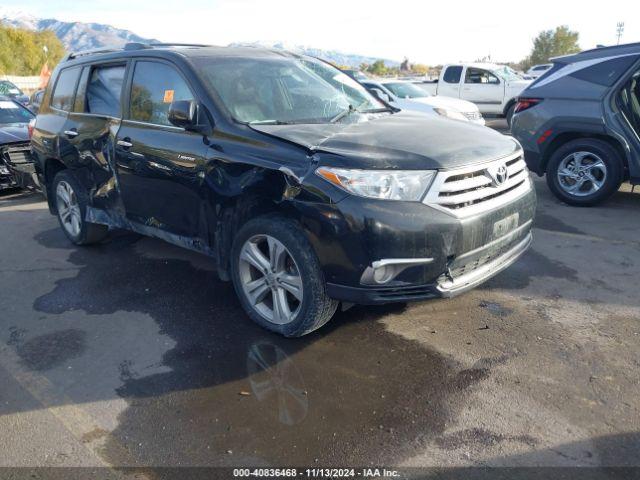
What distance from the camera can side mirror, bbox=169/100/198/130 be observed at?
363cm

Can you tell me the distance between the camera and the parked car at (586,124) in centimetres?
609

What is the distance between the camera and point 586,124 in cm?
625

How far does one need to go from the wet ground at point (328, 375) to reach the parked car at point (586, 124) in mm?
1860

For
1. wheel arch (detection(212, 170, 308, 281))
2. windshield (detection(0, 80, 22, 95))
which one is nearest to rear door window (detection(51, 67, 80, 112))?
wheel arch (detection(212, 170, 308, 281))

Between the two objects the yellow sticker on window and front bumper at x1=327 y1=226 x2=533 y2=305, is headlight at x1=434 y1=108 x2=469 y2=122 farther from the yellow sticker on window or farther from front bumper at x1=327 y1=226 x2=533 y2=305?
front bumper at x1=327 y1=226 x2=533 y2=305

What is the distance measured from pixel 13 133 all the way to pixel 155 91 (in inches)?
208

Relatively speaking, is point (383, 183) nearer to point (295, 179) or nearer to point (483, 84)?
point (295, 179)

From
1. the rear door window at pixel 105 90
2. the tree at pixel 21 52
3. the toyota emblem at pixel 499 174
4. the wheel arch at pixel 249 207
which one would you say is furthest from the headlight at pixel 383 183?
the tree at pixel 21 52

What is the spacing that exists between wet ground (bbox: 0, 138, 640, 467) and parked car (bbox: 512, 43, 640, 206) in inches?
73.2

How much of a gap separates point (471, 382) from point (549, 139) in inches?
180

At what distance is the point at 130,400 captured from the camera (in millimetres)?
3020

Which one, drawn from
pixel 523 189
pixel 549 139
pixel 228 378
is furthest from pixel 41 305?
pixel 549 139

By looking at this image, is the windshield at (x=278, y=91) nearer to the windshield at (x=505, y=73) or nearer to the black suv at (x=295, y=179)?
the black suv at (x=295, y=179)

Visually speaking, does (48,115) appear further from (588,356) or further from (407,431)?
(588,356)
